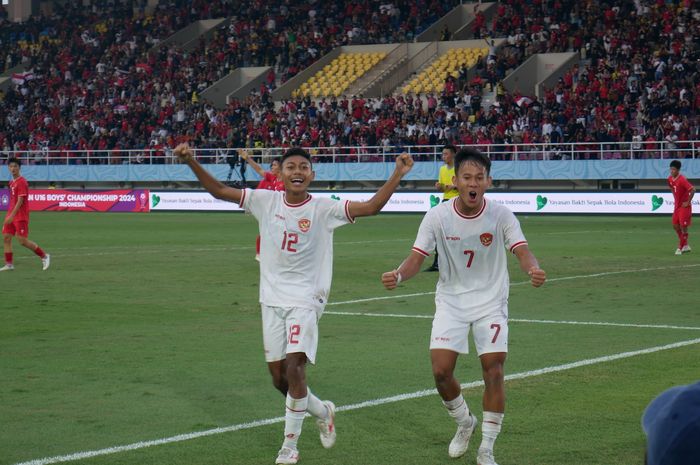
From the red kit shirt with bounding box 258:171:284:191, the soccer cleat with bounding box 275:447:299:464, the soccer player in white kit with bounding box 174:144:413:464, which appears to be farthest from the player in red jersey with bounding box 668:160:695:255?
the soccer cleat with bounding box 275:447:299:464

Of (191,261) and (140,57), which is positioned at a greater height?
(140,57)

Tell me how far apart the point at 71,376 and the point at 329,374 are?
231cm

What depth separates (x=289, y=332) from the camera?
7.13 metres

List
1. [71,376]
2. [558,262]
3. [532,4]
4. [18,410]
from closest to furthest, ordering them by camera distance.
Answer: [18,410], [71,376], [558,262], [532,4]

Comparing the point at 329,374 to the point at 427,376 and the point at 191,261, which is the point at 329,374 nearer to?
the point at 427,376

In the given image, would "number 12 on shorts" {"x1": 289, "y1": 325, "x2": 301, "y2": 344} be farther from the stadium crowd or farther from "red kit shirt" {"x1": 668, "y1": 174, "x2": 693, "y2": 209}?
the stadium crowd

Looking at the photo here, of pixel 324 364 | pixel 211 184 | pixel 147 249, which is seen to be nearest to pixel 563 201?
pixel 147 249

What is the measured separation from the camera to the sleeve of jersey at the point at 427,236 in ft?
A: 23.6

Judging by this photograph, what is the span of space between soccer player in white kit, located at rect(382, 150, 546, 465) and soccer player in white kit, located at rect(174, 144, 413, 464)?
424mm

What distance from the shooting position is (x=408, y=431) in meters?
7.71

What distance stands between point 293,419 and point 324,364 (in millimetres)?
3690

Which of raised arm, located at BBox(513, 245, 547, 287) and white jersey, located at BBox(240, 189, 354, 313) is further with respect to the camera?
A: white jersey, located at BBox(240, 189, 354, 313)

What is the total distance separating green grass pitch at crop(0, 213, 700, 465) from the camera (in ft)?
24.0

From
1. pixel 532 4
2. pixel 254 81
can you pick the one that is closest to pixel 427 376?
pixel 532 4
